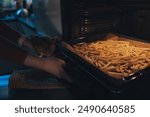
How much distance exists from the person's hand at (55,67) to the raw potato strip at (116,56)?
190 mm

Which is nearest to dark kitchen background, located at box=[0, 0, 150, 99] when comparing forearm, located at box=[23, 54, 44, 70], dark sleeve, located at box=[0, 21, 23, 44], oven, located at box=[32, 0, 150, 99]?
oven, located at box=[32, 0, 150, 99]

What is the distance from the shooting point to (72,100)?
3.92 ft

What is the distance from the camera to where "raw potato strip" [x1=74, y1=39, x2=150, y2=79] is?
4.49ft

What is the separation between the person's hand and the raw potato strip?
0.62 ft

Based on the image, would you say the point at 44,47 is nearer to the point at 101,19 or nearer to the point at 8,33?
the point at 8,33

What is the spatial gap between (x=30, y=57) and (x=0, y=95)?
456mm

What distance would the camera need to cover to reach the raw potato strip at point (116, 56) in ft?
4.49

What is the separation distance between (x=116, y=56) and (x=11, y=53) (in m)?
0.60

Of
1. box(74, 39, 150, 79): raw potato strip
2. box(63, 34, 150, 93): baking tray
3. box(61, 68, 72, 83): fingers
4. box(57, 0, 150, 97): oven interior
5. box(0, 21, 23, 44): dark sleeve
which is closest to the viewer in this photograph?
box(63, 34, 150, 93): baking tray

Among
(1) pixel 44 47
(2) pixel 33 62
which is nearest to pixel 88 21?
(1) pixel 44 47

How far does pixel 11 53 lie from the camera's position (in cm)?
125

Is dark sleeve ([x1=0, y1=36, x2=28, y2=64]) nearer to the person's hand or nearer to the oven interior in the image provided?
the person's hand

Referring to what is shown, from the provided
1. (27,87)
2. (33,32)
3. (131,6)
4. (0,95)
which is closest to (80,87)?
(27,87)

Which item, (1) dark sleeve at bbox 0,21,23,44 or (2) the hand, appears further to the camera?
(1) dark sleeve at bbox 0,21,23,44
